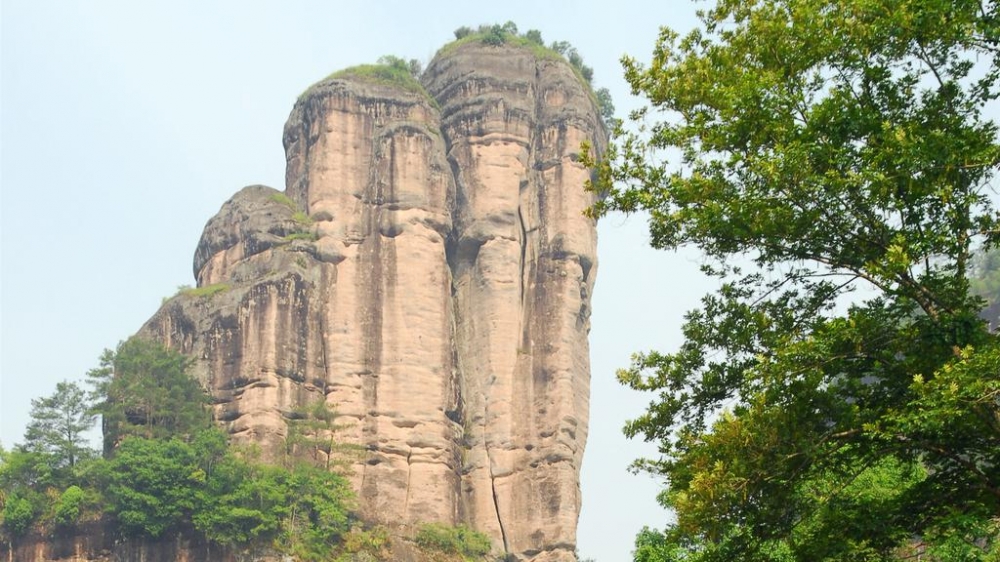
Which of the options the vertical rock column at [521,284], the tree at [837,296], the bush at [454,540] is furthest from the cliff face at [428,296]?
the tree at [837,296]

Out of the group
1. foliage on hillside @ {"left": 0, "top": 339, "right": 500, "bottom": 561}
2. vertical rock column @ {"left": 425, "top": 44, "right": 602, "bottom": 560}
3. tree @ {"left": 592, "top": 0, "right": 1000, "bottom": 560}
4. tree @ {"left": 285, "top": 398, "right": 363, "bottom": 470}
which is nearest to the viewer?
tree @ {"left": 592, "top": 0, "right": 1000, "bottom": 560}

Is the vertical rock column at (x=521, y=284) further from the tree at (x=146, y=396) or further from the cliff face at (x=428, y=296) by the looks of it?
the tree at (x=146, y=396)

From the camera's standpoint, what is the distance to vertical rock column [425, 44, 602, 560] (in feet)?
210

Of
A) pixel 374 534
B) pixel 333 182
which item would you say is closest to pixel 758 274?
pixel 374 534

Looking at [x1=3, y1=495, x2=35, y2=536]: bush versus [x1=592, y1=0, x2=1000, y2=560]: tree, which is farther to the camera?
[x1=3, y1=495, x2=35, y2=536]: bush

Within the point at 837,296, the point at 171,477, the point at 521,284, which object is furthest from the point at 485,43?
the point at 837,296

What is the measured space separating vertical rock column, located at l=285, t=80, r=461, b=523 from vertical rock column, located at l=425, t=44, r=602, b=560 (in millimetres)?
1507

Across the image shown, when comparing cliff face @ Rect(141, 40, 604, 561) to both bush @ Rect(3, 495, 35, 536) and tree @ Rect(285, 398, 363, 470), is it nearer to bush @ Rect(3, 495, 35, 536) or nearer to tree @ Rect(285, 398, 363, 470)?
tree @ Rect(285, 398, 363, 470)

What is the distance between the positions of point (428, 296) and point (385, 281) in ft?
6.83

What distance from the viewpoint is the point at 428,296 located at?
216 ft

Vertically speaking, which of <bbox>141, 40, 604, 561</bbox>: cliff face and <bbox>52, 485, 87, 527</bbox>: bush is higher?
<bbox>141, 40, 604, 561</bbox>: cliff face

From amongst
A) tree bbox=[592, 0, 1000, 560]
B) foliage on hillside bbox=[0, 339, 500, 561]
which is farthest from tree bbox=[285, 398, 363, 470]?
tree bbox=[592, 0, 1000, 560]

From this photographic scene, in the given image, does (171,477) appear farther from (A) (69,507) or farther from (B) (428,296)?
(B) (428,296)

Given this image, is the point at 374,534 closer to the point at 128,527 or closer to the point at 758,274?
the point at 128,527
